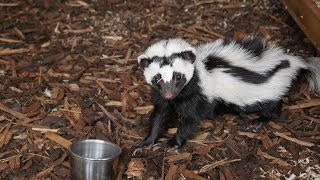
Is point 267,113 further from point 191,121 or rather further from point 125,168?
point 125,168

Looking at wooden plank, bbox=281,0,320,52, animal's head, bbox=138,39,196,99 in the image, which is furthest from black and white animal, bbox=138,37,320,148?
wooden plank, bbox=281,0,320,52

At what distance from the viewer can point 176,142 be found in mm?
4816

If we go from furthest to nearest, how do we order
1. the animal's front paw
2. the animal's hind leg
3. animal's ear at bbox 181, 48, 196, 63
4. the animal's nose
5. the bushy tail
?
the bushy tail < the animal's hind leg < the animal's front paw < animal's ear at bbox 181, 48, 196, 63 < the animal's nose

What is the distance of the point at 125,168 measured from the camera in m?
4.50

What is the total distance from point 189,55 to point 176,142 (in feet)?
2.71

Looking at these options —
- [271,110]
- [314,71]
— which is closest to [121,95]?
[271,110]

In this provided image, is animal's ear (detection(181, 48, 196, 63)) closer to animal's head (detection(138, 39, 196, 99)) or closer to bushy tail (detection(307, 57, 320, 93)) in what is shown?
animal's head (detection(138, 39, 196, 99))

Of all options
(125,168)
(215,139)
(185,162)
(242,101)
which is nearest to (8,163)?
(125,168)

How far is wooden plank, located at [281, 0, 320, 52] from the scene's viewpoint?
4.87m

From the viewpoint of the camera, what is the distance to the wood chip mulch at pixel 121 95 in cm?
458

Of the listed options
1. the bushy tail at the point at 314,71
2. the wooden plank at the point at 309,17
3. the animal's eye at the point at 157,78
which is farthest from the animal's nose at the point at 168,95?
the bushy tail at the point at 314,71

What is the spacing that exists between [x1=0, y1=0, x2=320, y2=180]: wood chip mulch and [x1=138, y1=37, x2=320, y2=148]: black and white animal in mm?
224

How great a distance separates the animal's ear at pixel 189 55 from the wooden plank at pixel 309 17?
1.20 m

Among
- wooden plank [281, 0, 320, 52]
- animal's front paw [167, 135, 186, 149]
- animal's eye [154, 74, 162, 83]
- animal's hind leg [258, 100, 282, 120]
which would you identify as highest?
wooden plank [281, 0, 320, 52]
